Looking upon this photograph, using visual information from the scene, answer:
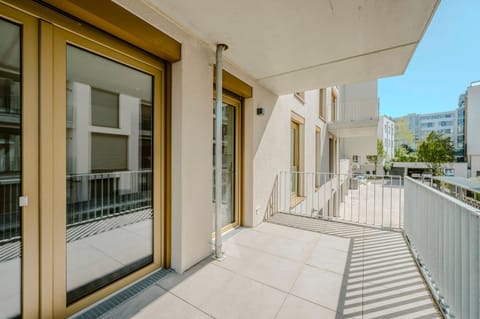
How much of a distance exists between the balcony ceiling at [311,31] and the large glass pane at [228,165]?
74 centimetres

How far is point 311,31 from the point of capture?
77.6 inches

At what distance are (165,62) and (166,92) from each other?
0.97 feet

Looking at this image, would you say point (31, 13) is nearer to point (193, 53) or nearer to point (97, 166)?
point (97, 166)

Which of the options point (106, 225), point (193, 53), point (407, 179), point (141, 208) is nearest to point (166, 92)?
point (193, 53)

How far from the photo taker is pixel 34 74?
132cm

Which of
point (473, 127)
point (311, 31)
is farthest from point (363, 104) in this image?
point (473, 127)

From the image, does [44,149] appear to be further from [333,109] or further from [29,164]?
[333,109]

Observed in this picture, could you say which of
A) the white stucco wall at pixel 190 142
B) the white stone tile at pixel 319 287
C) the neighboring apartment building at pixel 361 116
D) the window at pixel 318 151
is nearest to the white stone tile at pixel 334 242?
the white stone tile at pixel 319 287

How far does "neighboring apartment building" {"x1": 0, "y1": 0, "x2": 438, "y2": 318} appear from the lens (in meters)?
1.30

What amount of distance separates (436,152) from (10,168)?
2765cm

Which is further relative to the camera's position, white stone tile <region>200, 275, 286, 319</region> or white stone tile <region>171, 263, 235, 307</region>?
white stone tile <region>171, 263, 235, 307</region>

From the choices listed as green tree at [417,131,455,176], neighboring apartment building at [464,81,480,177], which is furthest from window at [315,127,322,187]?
neighboring apartment building at [464,81,480,177]

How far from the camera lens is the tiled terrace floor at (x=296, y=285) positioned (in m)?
1.61

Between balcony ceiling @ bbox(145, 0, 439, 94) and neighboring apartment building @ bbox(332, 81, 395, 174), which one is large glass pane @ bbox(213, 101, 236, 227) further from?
neighboring apartment building @ bbox(332, 81, 395, 174)
